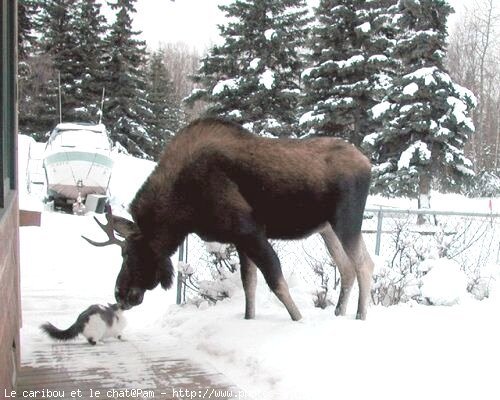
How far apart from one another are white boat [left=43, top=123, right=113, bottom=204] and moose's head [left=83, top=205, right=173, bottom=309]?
12652 millimetres

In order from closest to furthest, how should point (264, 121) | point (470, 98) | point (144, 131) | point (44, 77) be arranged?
point (470, 98) → point (264, 121) → point (44, 77) → point (144, 131)

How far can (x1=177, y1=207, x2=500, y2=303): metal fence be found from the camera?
678 centimetres

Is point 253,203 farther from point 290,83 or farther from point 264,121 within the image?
point 290,83

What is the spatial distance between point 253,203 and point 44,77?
27623 mm

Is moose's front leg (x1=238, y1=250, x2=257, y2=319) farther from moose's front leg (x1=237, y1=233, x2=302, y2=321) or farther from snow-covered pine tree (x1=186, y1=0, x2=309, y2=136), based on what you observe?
snow-covered pine tree (x1=186, y1=0, x2=309, y2=136)

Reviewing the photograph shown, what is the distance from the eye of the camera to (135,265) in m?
5.24

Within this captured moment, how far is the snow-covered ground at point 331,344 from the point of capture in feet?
11.5

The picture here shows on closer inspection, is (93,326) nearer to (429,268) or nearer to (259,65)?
(429,268)

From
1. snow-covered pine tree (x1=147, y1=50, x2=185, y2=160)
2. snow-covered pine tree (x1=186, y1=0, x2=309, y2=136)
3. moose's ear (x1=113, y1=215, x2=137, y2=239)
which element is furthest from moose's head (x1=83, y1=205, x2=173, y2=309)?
snow-covered pine tree (x1=147, y1=50, x2=185, y2=160)

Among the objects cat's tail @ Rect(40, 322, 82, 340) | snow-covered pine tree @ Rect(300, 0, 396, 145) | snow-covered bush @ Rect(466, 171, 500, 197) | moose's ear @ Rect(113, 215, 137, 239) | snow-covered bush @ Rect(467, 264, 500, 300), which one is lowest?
cat's tail @ Rect(40, 322, 82, 340)

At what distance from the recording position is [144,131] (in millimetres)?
32812

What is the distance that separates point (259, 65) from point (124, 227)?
16.1m

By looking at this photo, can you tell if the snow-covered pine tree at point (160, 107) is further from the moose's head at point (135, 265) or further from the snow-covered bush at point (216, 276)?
the moose's head at point (135, 265)

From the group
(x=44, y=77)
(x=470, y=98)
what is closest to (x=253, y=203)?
(x=470, y=98)
